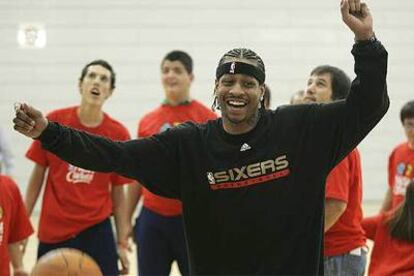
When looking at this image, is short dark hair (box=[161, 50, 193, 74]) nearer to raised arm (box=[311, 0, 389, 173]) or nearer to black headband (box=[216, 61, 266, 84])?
black headband (box=[216, 61, 266, 84])

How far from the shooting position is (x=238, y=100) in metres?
3.36

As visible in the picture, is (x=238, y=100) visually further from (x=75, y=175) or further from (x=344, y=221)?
(x=75, y=175)

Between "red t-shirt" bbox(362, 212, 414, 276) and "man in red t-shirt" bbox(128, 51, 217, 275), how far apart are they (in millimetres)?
1552

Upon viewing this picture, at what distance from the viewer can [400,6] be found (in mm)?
10781

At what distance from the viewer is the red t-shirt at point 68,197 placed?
5297mm

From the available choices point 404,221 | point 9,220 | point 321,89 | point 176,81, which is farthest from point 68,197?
point 404,221

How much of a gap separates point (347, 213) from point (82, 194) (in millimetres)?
2045

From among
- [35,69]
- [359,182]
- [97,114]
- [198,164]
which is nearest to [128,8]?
[35,69]

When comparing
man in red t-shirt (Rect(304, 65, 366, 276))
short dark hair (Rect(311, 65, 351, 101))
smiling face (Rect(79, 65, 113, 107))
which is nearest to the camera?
man in red t-shirt (Rect(304, 65, 366, 276))

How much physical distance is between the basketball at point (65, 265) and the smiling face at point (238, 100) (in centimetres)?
151

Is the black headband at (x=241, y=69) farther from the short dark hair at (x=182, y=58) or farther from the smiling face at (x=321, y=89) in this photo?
the short dark hair at (x=182, y=58)

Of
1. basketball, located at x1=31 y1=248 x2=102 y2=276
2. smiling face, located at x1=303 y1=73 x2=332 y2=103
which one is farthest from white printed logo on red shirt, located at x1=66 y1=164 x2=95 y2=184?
smiling face, located at x1=303 y1=73 x2=332 y2=103

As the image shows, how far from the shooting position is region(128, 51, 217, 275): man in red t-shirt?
558cm

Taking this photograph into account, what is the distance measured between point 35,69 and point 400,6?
5.58 meters
